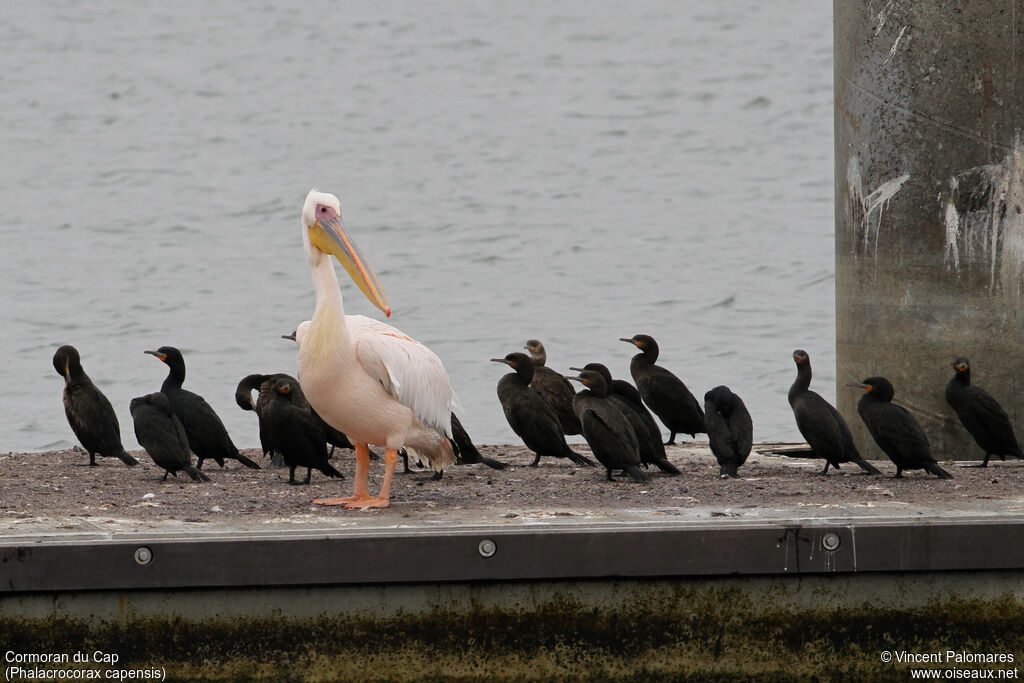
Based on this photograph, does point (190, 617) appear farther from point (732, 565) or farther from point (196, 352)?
point (196, 352)

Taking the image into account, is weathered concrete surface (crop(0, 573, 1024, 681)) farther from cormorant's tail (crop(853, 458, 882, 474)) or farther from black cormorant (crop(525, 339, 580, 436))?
black cormorant (crop(525, 339, 580, 436))

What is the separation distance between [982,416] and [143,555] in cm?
436

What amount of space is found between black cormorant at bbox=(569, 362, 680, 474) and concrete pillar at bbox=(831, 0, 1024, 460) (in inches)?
49.3

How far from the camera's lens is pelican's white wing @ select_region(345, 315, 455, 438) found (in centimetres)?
674

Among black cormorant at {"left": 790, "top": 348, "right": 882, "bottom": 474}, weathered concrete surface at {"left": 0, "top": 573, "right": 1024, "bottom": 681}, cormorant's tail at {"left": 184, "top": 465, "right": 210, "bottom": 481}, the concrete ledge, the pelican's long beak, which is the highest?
the pelican's long beak

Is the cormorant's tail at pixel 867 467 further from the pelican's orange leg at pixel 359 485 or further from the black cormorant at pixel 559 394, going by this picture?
the pelican's orange leg at pixel 359 485

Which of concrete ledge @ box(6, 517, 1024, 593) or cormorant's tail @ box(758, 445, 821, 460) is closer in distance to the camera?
concrete ledge @ box(6, 517, 1024, 593)

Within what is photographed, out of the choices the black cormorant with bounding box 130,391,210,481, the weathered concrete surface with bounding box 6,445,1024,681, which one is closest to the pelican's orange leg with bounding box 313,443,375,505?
the weathered concrete surface with bounding box 6,445,1024,681

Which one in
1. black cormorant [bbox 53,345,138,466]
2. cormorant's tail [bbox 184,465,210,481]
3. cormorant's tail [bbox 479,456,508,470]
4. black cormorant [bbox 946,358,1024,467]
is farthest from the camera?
black cormorant [bbox 53,345,138,466]

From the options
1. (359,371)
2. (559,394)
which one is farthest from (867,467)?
(359,371)

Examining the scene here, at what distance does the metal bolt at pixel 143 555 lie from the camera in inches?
207

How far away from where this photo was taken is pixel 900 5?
766 centimetres

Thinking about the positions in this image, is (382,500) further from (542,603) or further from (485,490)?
(542,603)

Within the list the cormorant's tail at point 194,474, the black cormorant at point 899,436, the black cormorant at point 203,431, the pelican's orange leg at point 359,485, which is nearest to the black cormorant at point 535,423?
the pelican's orange leg at point 359,485
